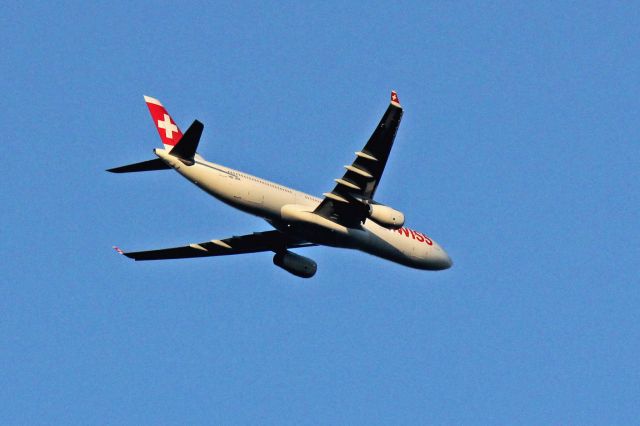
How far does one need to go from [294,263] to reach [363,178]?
9642 mm

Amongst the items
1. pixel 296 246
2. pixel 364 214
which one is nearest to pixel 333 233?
pixel 364 214

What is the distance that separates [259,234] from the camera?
60.4 metres

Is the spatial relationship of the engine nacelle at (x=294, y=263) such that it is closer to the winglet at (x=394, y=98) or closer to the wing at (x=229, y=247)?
the wing at (x=229, y=247)

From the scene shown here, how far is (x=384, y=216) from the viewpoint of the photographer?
54.3 m

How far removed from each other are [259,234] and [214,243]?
221cm

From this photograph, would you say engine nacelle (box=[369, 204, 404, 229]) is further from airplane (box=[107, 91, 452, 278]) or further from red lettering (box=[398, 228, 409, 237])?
red lettering (box=[398, 228, 409, 237])

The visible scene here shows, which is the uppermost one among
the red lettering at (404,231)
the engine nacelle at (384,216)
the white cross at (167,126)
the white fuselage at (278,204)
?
the red lettering at (404,231)

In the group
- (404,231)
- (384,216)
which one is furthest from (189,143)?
(404,231)

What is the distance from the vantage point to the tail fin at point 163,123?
183 feet

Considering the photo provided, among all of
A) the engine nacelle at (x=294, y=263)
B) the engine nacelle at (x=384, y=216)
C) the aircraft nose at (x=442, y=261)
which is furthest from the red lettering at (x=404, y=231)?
the engine nacelle at (x=384, y=216)

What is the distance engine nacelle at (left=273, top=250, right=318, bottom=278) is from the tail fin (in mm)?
8611

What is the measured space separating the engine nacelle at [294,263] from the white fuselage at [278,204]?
13.2 ft

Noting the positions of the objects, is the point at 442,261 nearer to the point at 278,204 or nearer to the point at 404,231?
the point at 404,231

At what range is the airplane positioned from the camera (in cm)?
5212
